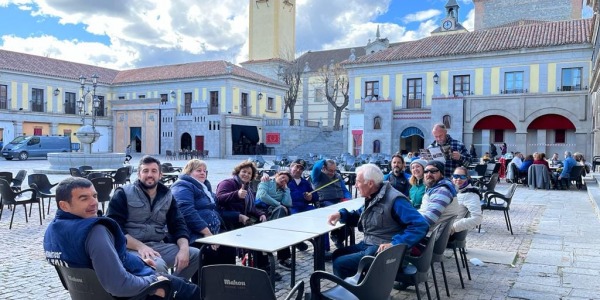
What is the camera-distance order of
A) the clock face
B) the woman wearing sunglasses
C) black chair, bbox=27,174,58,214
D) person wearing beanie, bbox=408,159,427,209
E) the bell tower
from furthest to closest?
1. the bell tower
2. the clock face
3. black chair, bbox=27,174,58,214
4. person wearing beanie, bbox=408,159,427,209
5. the woman wearing sunglasses

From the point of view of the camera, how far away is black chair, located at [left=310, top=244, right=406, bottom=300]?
3.00 meters

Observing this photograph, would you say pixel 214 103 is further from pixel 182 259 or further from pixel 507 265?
pixel 182 259

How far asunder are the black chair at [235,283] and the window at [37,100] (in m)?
43.0

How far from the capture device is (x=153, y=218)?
4145mm

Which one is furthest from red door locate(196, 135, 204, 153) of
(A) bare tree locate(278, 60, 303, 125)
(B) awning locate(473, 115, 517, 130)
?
(B) awning locate(473, 115, 517, 130)

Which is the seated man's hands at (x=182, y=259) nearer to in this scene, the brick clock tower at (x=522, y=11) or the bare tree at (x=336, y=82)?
the bare tree at (x=336, y=82)

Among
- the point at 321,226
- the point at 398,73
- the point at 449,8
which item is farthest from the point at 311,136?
the point at 321,226

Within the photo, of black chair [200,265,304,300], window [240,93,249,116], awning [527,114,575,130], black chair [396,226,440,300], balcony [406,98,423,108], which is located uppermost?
window [240,93,249,116]

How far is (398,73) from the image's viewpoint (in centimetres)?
3050

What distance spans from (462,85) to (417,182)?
2447 centimetres

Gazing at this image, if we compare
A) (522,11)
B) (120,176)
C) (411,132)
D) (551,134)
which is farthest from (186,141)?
(522,11)

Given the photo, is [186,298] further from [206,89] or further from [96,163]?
[206,89]

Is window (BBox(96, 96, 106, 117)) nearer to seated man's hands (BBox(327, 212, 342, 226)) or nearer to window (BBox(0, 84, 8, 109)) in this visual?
window (BBox(0, 84, 8, 109))

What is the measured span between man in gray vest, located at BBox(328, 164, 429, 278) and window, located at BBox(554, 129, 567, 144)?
85.5 ft
